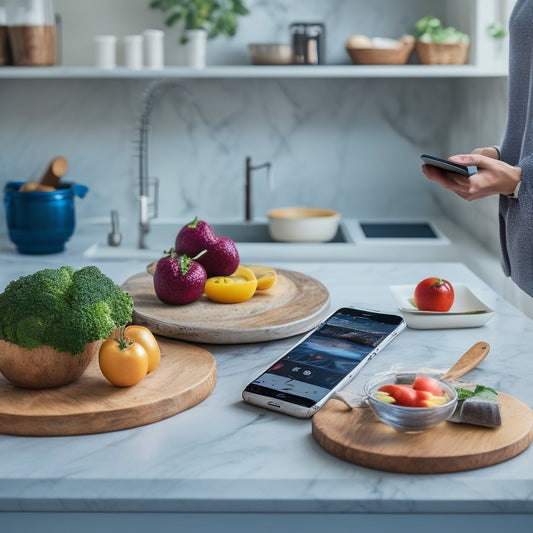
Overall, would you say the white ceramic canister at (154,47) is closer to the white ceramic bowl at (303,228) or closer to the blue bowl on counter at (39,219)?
the blue bowl on counter at (39,219)

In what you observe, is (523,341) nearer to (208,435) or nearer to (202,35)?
(208,435)

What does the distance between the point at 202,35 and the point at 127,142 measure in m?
0.56

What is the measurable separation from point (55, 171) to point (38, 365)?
1.62 m

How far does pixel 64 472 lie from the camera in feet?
3.21

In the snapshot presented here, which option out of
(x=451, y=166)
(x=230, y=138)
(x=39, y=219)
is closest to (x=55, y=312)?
(x=451, y=166)

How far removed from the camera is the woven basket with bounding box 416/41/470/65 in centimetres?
257

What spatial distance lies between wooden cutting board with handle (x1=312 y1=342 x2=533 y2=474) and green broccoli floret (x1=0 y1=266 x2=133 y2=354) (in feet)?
1.16

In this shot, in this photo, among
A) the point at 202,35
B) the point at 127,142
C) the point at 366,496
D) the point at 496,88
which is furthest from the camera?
the point at 127,142

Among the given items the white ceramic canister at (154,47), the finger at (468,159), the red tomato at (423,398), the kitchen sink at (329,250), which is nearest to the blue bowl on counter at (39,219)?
the kitchen sink at (329,250)

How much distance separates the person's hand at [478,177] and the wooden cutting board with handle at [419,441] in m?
0.47

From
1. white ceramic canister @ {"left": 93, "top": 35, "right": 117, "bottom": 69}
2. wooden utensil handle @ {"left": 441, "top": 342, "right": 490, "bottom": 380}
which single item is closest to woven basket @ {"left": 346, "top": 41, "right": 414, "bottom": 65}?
white ceramic canister @ {"left": 93, "top": 35, "right": 117, "bottom": 69}

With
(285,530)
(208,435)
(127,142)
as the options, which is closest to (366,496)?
(285,530)

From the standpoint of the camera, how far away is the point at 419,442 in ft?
3.33

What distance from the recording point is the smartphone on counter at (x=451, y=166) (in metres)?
1.38
